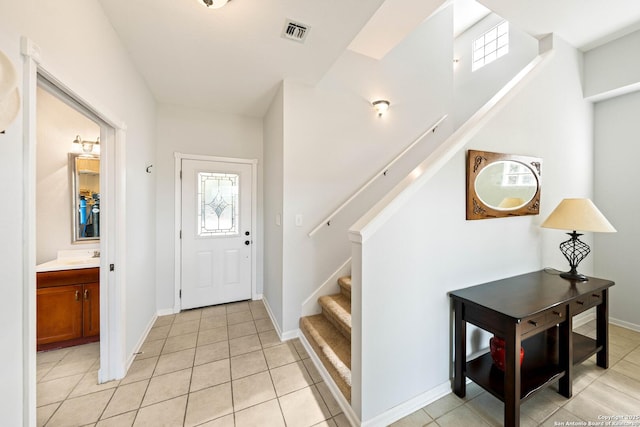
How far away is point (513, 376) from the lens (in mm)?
1358

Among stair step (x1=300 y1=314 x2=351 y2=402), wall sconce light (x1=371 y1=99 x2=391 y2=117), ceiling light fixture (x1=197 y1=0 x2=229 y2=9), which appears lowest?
stair step (x1=300 y1=314 x2=351 y2=402)

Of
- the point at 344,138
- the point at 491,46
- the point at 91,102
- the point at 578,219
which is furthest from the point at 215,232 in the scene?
the point at 491,46

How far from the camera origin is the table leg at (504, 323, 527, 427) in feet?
4.45

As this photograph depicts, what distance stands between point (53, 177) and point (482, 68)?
6.07 meters

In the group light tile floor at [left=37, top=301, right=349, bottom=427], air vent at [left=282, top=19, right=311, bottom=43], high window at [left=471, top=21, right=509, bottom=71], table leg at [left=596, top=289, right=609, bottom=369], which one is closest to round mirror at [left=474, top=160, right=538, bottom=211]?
table leg at [left=596, top=289, right=609, bottom=369]

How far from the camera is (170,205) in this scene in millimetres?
3068

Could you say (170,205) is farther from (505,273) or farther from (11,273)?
(505,273)

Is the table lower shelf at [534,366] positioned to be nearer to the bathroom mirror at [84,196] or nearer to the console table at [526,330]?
the console table at [526,330]

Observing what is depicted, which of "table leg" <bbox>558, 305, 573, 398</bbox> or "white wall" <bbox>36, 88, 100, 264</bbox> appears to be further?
"white wall" <bbox>36, 88, 100, 264</bbox>

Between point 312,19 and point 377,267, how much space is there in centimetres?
181

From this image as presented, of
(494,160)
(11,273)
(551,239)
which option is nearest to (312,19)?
(494,160)

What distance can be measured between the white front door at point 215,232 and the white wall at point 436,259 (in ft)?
7.91

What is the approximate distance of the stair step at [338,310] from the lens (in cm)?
205

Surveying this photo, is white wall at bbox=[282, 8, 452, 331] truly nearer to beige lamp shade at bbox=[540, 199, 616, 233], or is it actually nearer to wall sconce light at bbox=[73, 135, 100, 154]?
beige lamp shade at bbox=[540, 199, 616, 233]
